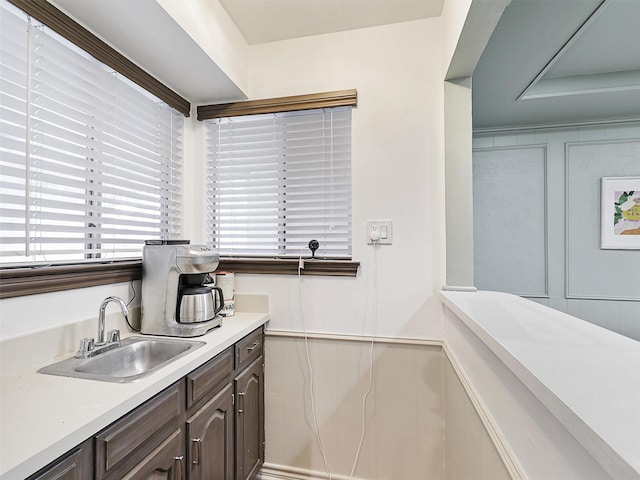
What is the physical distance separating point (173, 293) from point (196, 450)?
0.63m

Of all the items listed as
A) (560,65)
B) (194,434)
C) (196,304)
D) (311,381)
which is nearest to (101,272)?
(196,304)

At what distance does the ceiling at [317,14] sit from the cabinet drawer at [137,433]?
179 centimetres

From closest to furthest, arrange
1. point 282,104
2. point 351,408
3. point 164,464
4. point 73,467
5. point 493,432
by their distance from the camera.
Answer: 1. point 73,467
2. point 493,432
3. point 164,464
4. point 351,408
5. point 282,104

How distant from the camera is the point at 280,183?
1.89 metres

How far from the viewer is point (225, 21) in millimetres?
1623

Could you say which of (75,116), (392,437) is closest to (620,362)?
(392,437)

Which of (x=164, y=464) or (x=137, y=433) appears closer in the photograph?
(x=137, y=433)

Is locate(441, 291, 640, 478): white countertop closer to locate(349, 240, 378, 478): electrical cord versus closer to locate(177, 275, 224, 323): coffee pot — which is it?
locate(349, 240, 378, 478): electrical cord

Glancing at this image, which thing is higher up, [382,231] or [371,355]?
[382,231]

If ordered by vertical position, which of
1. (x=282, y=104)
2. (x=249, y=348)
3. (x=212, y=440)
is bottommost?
(x=212, y=440)

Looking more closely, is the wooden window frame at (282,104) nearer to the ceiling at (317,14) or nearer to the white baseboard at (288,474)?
the ceiling at (317,14)

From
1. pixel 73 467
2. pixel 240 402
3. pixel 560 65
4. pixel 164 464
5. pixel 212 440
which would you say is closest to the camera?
pixel 73 467

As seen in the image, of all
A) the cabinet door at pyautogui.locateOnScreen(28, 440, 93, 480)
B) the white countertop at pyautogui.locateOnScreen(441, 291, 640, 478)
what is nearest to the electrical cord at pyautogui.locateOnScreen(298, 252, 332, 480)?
the white countertop at pyautogui.locateOnScreen(441, 291, 640, 478)

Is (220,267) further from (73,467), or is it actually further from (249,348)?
(73,467)
